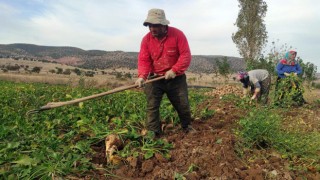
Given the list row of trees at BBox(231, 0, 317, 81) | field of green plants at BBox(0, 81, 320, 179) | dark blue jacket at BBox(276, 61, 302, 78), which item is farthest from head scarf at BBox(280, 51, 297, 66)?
row of trees at BBox(231, 0, 317, 81)

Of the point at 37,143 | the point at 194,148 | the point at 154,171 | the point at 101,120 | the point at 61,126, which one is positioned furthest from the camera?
the point at 101,120

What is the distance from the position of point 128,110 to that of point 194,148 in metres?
2.55

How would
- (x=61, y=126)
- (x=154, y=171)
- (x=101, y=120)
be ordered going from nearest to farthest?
1. (x=154, y=171)
2. (x=61, y=126)
3. (x=101, y=120)

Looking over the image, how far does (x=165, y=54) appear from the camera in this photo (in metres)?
4.67

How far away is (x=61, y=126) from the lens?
5176 millimetres

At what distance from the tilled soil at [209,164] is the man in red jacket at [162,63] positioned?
0.56 m

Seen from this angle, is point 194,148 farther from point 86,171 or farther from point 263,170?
point 86,171

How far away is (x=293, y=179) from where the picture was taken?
353 centimetres

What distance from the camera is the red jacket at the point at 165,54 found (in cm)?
458

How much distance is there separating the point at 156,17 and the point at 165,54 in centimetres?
54

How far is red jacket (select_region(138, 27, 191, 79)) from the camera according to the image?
15.0 ft

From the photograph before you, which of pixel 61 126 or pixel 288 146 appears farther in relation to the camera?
pixel 61 126

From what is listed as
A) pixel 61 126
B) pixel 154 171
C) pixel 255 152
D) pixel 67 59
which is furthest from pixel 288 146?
pixel 67 59

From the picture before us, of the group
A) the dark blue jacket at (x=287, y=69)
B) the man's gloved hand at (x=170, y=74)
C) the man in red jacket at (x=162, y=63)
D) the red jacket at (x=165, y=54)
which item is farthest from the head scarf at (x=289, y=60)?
the man's gloved hand at (x=170, y=74)
